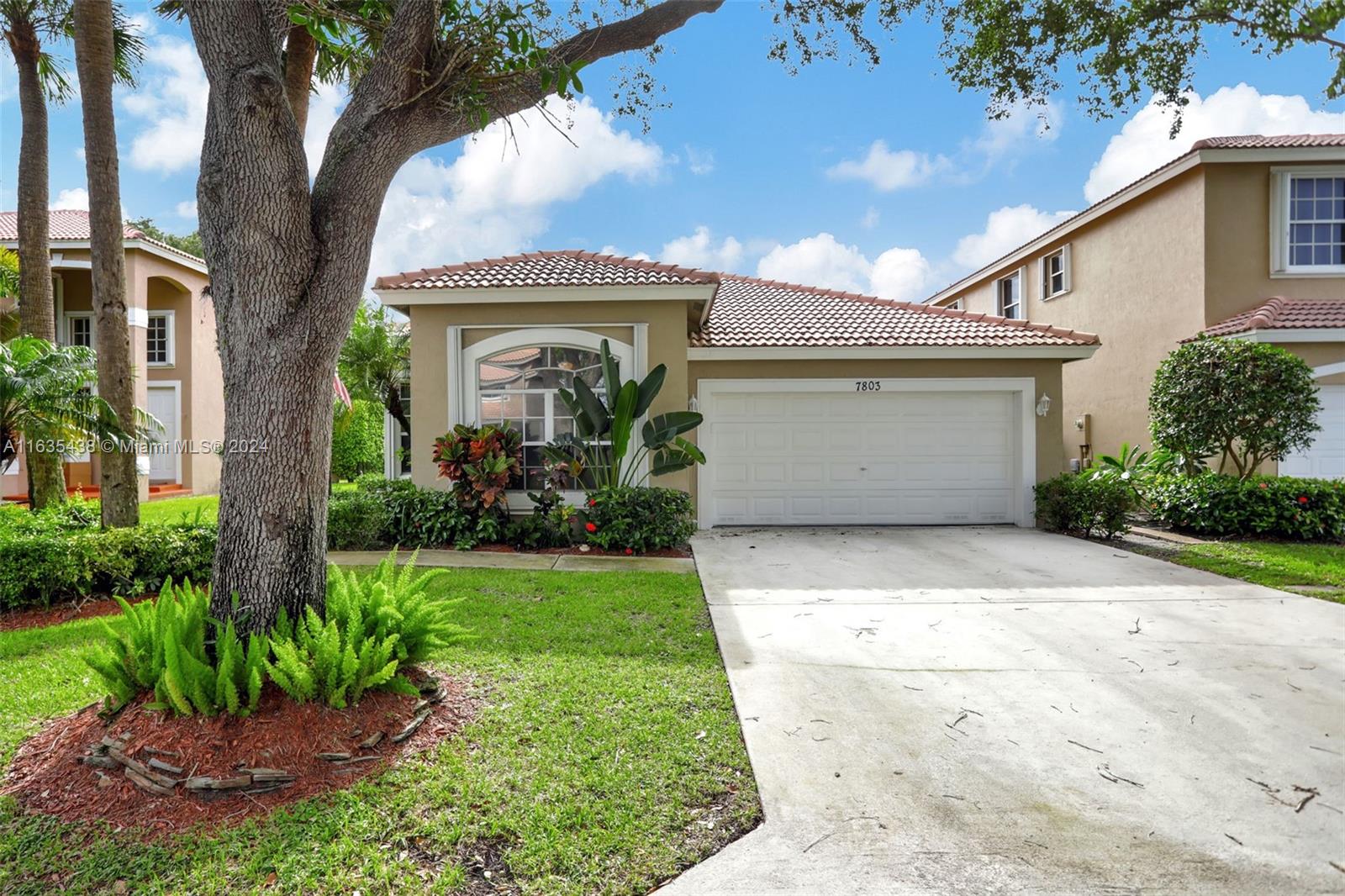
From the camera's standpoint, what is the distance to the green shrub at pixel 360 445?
2058cm

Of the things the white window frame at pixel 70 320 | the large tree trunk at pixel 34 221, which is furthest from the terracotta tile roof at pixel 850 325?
the white window frame at pixel 70 320

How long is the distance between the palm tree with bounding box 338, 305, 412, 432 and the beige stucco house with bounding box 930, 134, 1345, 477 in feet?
45.8

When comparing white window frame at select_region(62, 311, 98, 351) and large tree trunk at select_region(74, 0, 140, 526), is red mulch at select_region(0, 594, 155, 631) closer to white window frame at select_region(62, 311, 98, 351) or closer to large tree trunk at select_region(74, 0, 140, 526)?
large tree trunk at select_region(74, 0, 140, 526)

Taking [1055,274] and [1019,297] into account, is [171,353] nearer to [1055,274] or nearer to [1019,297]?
[1019,297]

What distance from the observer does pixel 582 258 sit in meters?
11.5

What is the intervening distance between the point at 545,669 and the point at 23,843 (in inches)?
101

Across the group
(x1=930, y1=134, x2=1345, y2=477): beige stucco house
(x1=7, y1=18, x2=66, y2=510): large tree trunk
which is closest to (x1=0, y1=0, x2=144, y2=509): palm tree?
(x1=7, y1=18, x2=66, y2=510): large tree trunk

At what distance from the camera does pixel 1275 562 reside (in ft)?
27.0

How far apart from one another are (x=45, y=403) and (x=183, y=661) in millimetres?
6090

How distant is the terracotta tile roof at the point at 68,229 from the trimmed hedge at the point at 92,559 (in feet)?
33.6

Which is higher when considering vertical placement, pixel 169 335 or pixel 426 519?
pixel 169 335

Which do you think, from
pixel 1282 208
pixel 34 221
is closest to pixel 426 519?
pixel 34 221

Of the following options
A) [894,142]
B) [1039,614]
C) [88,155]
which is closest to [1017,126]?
[894,142]

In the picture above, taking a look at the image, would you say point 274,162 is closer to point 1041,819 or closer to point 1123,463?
point 1041,819
